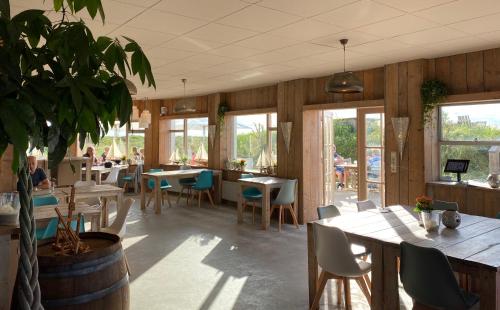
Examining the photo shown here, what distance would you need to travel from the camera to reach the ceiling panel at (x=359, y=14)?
3010 mm

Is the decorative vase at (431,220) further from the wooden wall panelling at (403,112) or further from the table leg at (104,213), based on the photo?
the table leg at (104,213)

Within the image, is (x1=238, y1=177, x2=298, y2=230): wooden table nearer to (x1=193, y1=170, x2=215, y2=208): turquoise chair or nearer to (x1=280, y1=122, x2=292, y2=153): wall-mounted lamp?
(x1=280, y1=122, x2=292, y2=153): wall-mounted lamp

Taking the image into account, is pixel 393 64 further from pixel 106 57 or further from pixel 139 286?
pixel 106 57

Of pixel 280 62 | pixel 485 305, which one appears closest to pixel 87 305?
pixel 485 305

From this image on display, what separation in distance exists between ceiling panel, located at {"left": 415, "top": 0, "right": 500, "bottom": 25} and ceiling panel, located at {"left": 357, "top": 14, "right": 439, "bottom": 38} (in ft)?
0.31

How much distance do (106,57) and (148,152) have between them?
9.47m

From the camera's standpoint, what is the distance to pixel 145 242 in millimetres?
5273

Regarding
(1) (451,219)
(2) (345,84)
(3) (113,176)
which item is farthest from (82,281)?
(3) (113,176)

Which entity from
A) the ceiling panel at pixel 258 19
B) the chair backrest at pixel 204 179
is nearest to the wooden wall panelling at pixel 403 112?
the ceiling panel at pixel 258 19

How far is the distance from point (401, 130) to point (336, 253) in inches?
111

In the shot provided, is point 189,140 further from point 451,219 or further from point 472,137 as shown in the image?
point 451,219

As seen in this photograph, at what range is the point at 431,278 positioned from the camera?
7.47 ft

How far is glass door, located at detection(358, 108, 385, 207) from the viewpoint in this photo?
602cm

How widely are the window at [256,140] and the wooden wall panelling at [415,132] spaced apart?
285 centimetres
